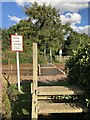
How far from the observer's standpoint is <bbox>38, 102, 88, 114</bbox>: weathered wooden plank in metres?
4.15

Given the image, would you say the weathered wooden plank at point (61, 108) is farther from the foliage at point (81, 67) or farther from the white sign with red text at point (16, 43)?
the white sign with red text at point (16, 43)

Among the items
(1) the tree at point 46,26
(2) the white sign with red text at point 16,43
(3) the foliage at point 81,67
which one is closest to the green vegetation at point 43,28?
(1) the tree at point 46,26

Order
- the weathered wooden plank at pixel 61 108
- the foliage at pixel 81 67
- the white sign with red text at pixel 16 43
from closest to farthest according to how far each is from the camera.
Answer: the weathered wooden plank at pixel 61 108 → the foliage at pixel 81 67 → the white sign with red text at pixel 16 43

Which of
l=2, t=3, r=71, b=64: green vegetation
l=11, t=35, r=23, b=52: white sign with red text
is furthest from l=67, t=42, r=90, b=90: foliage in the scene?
l=2, t=3, r=71, b=64: green vegetation

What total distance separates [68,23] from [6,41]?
14.7m

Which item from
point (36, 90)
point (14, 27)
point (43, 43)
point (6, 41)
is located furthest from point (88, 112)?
point (14, 27)

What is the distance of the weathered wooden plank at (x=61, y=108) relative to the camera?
4.15 metres

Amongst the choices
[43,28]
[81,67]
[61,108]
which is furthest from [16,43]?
[43,28]

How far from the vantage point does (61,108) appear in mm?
4227

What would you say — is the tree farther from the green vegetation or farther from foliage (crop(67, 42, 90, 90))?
foliage (crop(67, 42, 90, 90))

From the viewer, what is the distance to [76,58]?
206 inches

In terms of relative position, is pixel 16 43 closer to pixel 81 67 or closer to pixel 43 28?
pixel 81 67

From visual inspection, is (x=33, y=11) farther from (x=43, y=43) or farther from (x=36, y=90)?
(x=36, y=90)

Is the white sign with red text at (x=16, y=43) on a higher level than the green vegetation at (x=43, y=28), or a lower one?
lower
